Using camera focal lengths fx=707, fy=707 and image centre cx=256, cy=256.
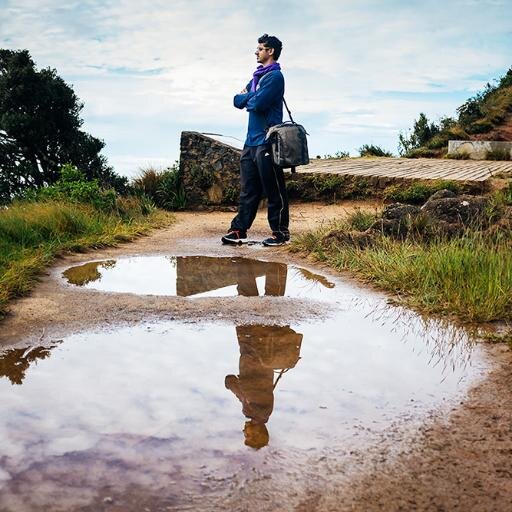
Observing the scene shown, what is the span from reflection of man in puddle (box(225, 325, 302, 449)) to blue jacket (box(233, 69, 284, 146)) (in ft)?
12.6

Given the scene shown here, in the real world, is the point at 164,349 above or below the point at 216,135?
below

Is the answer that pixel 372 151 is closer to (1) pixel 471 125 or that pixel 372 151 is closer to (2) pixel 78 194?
(1) pixel 471 125

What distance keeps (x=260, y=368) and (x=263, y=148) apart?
4.68 meters

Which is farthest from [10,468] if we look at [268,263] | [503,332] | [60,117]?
[60,117]

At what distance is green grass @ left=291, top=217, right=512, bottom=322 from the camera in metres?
4.88

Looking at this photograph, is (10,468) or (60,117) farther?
(60,117)

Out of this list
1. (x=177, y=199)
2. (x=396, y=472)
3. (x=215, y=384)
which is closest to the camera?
(x=396, y=472)

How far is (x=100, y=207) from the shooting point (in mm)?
10305

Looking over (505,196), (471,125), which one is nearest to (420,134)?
(471,125)

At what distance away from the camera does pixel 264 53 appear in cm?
791

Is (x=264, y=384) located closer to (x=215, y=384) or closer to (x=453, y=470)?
(x=215, y=384)

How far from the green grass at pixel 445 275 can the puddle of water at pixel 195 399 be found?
468mm

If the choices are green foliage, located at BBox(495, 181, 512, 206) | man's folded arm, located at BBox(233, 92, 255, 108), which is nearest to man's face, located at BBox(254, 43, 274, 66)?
man's folded arm, located at BBox(233, 92, 255, 108)

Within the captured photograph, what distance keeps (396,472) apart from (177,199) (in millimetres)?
9965
